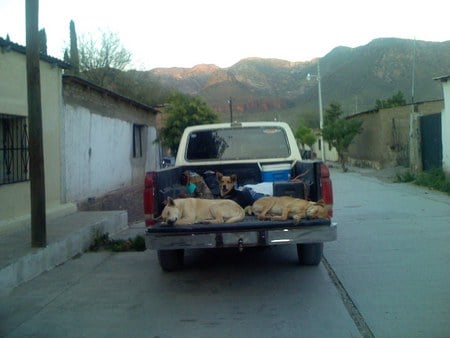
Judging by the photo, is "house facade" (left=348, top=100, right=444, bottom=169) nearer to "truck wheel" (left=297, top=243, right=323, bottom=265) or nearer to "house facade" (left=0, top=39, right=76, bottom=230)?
"house facade" (left=0, top=39, right=76, bottom=230)

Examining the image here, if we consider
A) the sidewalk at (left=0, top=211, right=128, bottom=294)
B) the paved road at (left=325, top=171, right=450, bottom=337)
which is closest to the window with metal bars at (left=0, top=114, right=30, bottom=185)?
the sidewalk at (left=0, top=211, right=128, bottom=294)

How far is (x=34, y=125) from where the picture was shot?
321 inches

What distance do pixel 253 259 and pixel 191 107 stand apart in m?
14.2

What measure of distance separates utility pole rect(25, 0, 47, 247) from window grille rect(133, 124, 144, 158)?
11774 millimetres

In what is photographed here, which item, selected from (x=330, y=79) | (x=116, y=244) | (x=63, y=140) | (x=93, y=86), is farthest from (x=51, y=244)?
(x=330, y=79)

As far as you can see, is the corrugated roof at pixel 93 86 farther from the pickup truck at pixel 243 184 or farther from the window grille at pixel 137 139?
the pickup truck at pixel 243 184

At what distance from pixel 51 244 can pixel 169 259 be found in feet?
5.95

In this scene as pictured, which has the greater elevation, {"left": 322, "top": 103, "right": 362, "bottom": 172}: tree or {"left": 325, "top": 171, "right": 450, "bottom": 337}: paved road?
{"left": 322, "top": 103, "right": 362, "bottom": 172}: tree

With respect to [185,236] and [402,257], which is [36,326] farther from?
[402,257]

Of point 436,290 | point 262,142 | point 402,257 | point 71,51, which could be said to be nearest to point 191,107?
point 71,51

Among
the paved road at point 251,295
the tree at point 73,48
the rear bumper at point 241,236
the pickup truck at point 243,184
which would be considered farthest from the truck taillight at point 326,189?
the tree at point 73,48

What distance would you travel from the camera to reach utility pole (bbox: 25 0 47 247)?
8.12 metres

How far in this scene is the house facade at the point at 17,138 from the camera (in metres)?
9.87

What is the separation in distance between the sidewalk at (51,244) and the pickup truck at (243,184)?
1625 millimetres
